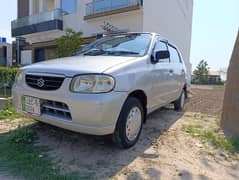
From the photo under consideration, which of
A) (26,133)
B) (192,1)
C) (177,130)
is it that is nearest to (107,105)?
(26,133)

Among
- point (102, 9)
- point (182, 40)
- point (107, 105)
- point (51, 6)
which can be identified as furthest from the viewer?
point (51, 6)

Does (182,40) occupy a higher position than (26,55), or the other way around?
(182,40)

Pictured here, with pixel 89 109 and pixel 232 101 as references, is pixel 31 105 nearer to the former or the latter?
pixel 89 109

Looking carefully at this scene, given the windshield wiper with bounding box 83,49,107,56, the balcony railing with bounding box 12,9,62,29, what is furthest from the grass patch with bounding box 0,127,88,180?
the balcony railing with bounding box 12,9,62,29

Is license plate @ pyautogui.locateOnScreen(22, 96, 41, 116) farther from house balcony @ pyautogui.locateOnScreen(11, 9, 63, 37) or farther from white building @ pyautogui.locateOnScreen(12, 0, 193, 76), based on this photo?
house balcony @ pyautogui.locateOnScreen(11, 9, 63, 37)

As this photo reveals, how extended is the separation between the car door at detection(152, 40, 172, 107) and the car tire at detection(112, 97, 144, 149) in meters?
0.56

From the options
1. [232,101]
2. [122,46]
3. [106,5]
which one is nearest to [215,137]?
[232,101]

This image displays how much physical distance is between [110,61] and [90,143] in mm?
1194

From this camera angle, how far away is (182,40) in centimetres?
2036

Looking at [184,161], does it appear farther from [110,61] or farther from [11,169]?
[11,169]

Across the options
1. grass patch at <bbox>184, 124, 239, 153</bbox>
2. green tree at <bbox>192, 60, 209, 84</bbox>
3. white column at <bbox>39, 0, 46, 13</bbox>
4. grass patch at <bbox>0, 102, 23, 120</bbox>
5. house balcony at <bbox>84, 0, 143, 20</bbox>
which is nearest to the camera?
grass patch at <bbox>184, 124, 239, 153</bbox>

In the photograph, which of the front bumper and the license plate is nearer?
the front bumper

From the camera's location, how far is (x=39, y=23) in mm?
18641

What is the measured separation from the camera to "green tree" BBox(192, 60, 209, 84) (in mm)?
48263
